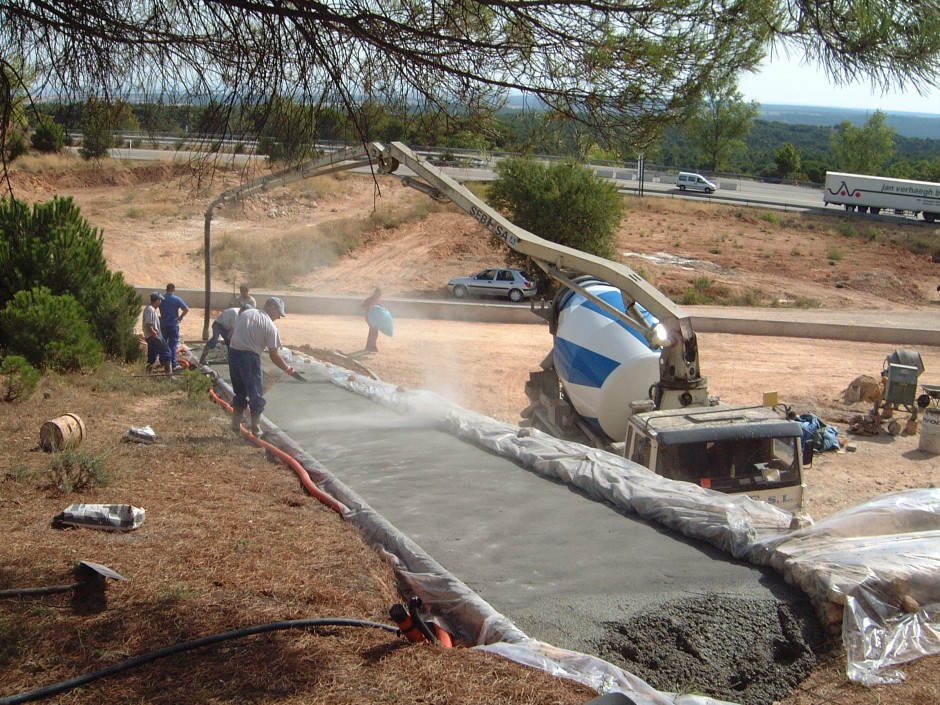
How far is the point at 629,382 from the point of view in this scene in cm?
1334

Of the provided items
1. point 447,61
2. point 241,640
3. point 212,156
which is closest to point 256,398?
point 212,156

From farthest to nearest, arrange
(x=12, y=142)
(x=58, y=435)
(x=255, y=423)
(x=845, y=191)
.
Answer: (x=845, y=191)
(x=255, y=423)
(x=58, y=435)
(x=12, y=142)

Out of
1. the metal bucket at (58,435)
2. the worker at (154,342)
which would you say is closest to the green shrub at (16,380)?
the metal bucket at (58,435)

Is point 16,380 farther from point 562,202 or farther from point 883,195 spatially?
point 883,195

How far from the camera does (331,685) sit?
4.68 meters

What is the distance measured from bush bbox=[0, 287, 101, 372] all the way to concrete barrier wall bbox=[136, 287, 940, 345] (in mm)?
12995

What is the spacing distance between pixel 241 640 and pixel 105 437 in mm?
5830

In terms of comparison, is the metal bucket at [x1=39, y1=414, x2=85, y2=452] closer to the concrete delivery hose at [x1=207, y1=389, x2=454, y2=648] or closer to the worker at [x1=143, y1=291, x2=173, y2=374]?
the concrete delivery hose at [x1=207, y1=389, x2=454, y2=648]

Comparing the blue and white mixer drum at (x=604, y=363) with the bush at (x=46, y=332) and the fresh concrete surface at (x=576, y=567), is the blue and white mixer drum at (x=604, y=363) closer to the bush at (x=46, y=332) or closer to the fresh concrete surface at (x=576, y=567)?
the fresh concrete surface at (x=576, y=567)

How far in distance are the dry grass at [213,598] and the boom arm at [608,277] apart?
4.18 metres

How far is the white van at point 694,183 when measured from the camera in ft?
202

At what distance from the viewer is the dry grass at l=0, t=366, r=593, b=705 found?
15.3 ft

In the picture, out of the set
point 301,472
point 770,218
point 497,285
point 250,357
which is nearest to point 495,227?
point 250,357

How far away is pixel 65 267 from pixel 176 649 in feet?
40.1
